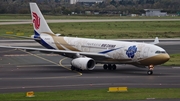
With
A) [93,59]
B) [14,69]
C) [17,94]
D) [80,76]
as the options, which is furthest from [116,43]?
[17,94]

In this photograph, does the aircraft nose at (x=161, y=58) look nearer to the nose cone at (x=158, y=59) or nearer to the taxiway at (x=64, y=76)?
the nose cone at (x=158, y=59)

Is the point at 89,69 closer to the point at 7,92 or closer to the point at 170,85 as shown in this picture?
the point at 170,85

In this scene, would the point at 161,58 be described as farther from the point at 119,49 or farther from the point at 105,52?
the point at 105,52

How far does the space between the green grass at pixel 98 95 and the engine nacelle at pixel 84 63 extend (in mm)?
11572

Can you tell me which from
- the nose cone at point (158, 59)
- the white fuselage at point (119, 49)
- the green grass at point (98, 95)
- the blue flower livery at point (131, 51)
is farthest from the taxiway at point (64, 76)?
the green grass at point (98, 95)

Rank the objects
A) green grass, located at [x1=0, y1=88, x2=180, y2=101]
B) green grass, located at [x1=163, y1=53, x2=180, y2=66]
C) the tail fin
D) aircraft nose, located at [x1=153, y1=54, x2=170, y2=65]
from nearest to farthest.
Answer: green grass, located at [x1=0, y1=88, x2=180, y2=101] → aircraft nose, located at [x1=153, y1=54, x2=170, y2=65] → green grass, located at [x1=163, y1=53, x2=180, y2=66] → the tail fin

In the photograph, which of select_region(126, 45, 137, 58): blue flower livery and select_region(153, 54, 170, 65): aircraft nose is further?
select_region(126, 45, 137, 58): blue flower livery

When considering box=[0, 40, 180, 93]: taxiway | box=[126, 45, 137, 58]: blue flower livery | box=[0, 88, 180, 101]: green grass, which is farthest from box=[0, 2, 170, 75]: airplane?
box=[0, 88, 180, 101]: green grass

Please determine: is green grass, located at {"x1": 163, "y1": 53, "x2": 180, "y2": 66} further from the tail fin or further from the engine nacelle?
the tail fin

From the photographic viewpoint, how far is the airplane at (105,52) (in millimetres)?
48156

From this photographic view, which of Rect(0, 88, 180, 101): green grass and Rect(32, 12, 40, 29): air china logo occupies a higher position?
Rect(32, 12, 40, 29): air china logo

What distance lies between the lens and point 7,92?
36906mm

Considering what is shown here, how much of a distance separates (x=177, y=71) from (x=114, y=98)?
18.9 m

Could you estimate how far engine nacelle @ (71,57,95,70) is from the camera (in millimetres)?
49188
